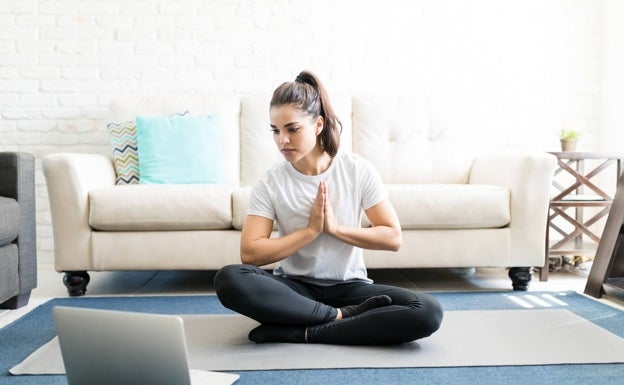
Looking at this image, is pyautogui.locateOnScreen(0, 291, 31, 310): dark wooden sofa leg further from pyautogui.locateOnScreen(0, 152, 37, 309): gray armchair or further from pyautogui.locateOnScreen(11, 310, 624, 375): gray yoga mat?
pyautogui.locateOnScreen(11, 310, 624, 375): gray yoga mat

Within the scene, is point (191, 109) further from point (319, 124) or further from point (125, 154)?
point (319, 124)

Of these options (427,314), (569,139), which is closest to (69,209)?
(427,314)

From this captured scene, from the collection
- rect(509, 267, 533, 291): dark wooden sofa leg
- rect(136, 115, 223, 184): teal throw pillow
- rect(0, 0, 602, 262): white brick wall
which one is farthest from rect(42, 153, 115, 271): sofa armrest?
rect(509, 267, 533, 291): dark wooden sofa leg

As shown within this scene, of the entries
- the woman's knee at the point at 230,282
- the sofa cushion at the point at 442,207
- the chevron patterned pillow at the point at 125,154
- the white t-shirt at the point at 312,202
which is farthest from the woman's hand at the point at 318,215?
the chevron patterned pillow at the point at 125,154

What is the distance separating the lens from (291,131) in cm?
172

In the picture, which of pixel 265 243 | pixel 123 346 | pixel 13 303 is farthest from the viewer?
pixel 13 303

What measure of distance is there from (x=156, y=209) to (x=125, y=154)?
652mm

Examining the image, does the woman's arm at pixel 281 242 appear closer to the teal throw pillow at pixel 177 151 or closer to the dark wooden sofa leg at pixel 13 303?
the dark wooden sofa leg at pixel 13 303

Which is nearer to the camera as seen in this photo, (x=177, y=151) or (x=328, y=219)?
(x=328, y=219)

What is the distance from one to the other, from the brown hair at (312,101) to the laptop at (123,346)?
2.73 ft

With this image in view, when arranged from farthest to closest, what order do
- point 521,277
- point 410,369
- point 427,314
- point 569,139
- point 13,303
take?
point 569,139, point 521,277, point 13,303, point 427,314, point 410,369

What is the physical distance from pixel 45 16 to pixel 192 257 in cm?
185

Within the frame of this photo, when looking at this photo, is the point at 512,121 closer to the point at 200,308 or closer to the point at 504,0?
the point at 504,0

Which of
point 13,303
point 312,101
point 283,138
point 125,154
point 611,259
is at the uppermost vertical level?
point 312,101
